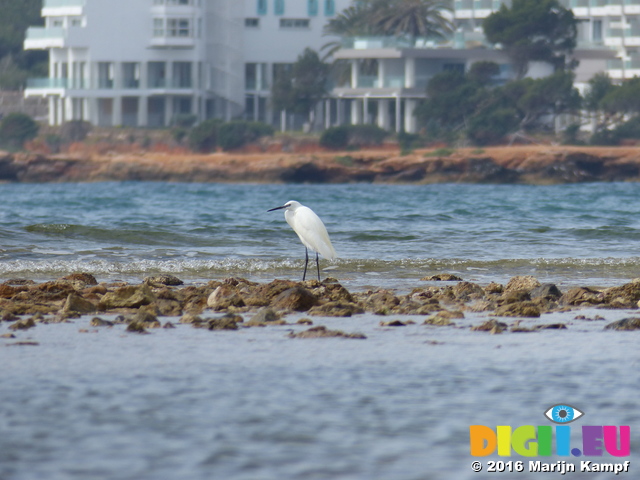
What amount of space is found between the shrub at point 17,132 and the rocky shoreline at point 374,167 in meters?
6.71

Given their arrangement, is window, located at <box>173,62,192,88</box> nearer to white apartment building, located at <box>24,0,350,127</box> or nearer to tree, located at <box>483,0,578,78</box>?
white apartment building, located at <box>24,0,350,127</box>

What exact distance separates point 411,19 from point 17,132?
23427 mm

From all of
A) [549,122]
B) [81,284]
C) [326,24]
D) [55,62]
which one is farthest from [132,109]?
[81,284]

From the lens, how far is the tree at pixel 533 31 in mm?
62750

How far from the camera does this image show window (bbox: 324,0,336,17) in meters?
73.6

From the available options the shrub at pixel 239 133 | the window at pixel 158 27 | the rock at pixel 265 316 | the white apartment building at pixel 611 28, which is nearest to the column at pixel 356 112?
the white apartment building at pixel 611 28

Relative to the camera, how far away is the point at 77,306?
9.73 meters

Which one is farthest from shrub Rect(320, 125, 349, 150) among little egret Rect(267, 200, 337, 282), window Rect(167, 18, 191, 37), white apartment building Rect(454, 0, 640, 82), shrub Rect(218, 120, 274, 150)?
little egret Rect(267, 200, 337, 282)

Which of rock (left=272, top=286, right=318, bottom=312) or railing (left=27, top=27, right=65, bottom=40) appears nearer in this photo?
A: rock (left=272, top=286, right=318, bottom=312)

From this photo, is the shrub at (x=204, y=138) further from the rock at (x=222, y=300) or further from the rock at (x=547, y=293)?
the rock at (x=222, y=300)

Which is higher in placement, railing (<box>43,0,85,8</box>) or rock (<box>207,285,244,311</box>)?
railing (<box>43,0,85,8</box>)

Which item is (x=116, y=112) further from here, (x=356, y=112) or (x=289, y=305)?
(x=289, y=305)

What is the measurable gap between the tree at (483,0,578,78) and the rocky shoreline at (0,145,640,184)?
780 cm

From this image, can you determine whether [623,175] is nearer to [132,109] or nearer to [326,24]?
[326,24]
